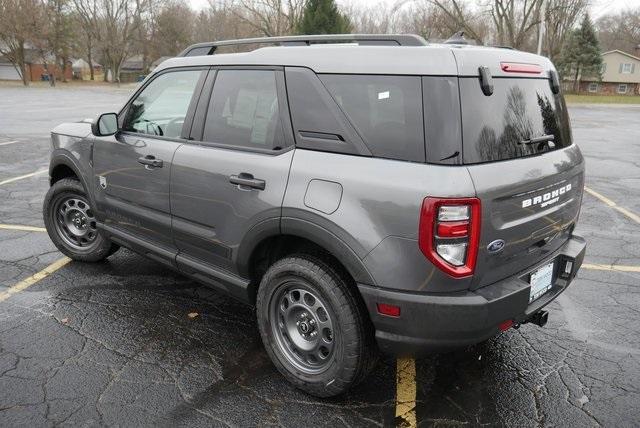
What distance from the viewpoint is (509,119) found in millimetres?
2574

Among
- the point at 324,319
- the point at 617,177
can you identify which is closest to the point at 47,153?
the point at 324,319

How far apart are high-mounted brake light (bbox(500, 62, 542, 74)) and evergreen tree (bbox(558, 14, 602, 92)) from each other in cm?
6348

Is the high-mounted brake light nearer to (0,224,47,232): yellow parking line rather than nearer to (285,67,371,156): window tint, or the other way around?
(285,67,371,156): window tint

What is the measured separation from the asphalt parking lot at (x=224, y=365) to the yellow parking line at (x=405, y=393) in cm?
1

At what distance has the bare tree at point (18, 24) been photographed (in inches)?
1905

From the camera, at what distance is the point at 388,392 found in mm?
2934

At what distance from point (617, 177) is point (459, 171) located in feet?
27.8

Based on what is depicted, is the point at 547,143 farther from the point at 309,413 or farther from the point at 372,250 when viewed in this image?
the point at 309,413

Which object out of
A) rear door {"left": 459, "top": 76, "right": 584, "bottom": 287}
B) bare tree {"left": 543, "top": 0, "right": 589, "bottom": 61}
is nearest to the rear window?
rear door {"left": 459, "top": 76, "right": 584, "bottom": 287}

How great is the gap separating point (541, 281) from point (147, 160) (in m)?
2.67

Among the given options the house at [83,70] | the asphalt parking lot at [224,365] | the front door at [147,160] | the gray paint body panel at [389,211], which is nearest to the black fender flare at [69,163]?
the front door at [147,160]

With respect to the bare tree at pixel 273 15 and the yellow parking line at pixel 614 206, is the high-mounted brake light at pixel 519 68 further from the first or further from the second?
the bare tree at pixel 273 15

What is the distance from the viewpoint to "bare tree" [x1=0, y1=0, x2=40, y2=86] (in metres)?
48.4

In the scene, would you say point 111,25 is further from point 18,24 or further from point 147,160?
point 147,160
